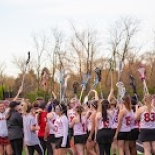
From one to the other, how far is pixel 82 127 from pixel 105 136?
83cm

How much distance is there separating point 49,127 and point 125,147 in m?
2.14

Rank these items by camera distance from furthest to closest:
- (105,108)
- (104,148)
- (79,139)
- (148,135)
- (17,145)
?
(17,145)
(79,139)
(104,148)
(105,108)
(148,135)

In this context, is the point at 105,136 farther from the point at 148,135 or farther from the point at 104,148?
the point at 148,135

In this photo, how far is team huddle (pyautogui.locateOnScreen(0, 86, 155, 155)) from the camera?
13.0 m

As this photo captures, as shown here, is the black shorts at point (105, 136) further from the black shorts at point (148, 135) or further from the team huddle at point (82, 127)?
the black shorts at point (148, 135)

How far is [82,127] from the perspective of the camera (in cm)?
1447

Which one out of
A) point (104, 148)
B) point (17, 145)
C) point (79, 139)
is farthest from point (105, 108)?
point (17, 145)

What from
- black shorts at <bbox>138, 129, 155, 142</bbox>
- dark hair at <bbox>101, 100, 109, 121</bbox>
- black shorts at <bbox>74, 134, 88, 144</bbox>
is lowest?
black shorts at <bbox>74, 134, 88, 144</bbox>

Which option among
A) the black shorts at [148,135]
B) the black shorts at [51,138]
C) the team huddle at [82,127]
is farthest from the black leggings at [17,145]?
the black shorts at [148,135]

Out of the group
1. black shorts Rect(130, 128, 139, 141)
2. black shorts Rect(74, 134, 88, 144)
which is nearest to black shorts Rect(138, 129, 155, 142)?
black shorts Rect(130, 128, 139, 141)

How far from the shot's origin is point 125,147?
13961mm

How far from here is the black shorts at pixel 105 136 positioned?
13897 millimetres

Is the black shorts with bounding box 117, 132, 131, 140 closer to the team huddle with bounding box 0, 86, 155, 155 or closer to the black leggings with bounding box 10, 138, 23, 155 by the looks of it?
the team huddle with bounding box 0, 86, 155, 155

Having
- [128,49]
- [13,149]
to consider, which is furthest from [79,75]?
[13,149]
